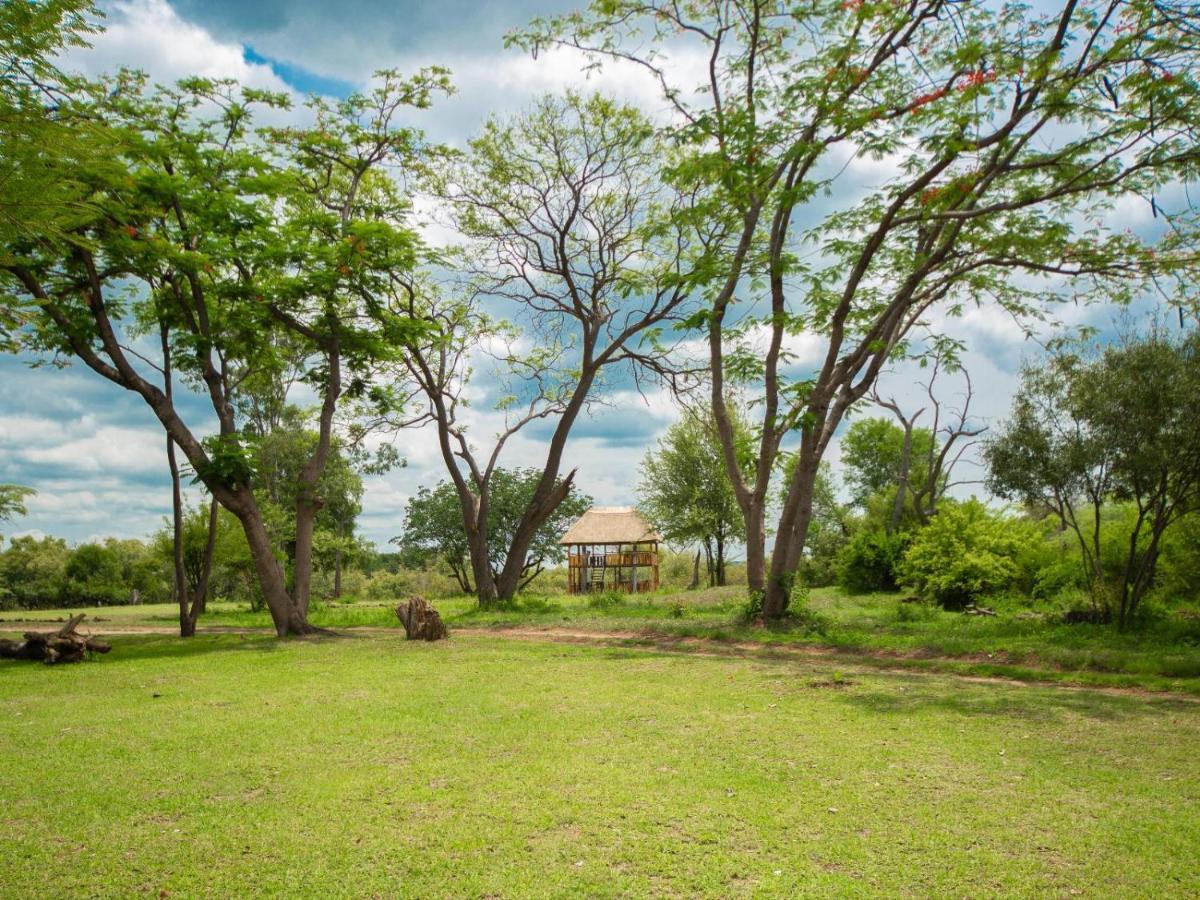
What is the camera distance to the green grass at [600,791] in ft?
12.6

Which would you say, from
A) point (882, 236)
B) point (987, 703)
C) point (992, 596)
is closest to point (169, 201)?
point (882, 236)

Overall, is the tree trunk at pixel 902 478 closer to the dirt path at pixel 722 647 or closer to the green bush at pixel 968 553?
the green bush at pixel 968 553

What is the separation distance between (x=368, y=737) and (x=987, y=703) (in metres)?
6.35

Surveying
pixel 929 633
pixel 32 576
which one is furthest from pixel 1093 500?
pixel 32 576

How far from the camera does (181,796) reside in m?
5.00

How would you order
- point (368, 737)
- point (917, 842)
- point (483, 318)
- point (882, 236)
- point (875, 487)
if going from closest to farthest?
point (917, 842)
point (368, 737)
point (882, 236)
point (483, 318)
point (875, 487)

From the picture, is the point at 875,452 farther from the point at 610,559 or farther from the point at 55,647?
the point at 55,647

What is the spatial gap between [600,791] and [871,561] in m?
22.7

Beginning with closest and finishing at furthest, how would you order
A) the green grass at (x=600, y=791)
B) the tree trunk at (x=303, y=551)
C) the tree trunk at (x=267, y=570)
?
1. the green grass at (x=600, y=791)
2. the tree trunk at (x=267, y=570)
3. the tree trunk at (x=303, y=551)

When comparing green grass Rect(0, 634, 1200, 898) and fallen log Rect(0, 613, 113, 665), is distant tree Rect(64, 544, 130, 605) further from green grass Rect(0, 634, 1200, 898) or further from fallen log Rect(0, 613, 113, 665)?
green grass Rect(0, 634, 1200, 898)

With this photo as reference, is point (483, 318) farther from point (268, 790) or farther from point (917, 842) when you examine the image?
point (917, 842)

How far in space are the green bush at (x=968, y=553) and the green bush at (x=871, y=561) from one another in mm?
4246

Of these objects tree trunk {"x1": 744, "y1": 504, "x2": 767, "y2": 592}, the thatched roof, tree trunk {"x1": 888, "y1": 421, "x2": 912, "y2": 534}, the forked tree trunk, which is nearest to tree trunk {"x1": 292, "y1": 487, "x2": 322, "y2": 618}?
the forked tree trunk

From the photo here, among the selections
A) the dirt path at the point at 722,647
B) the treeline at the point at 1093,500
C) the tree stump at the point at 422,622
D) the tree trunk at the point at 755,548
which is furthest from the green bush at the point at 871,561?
the tree stump at the point at 422,622
